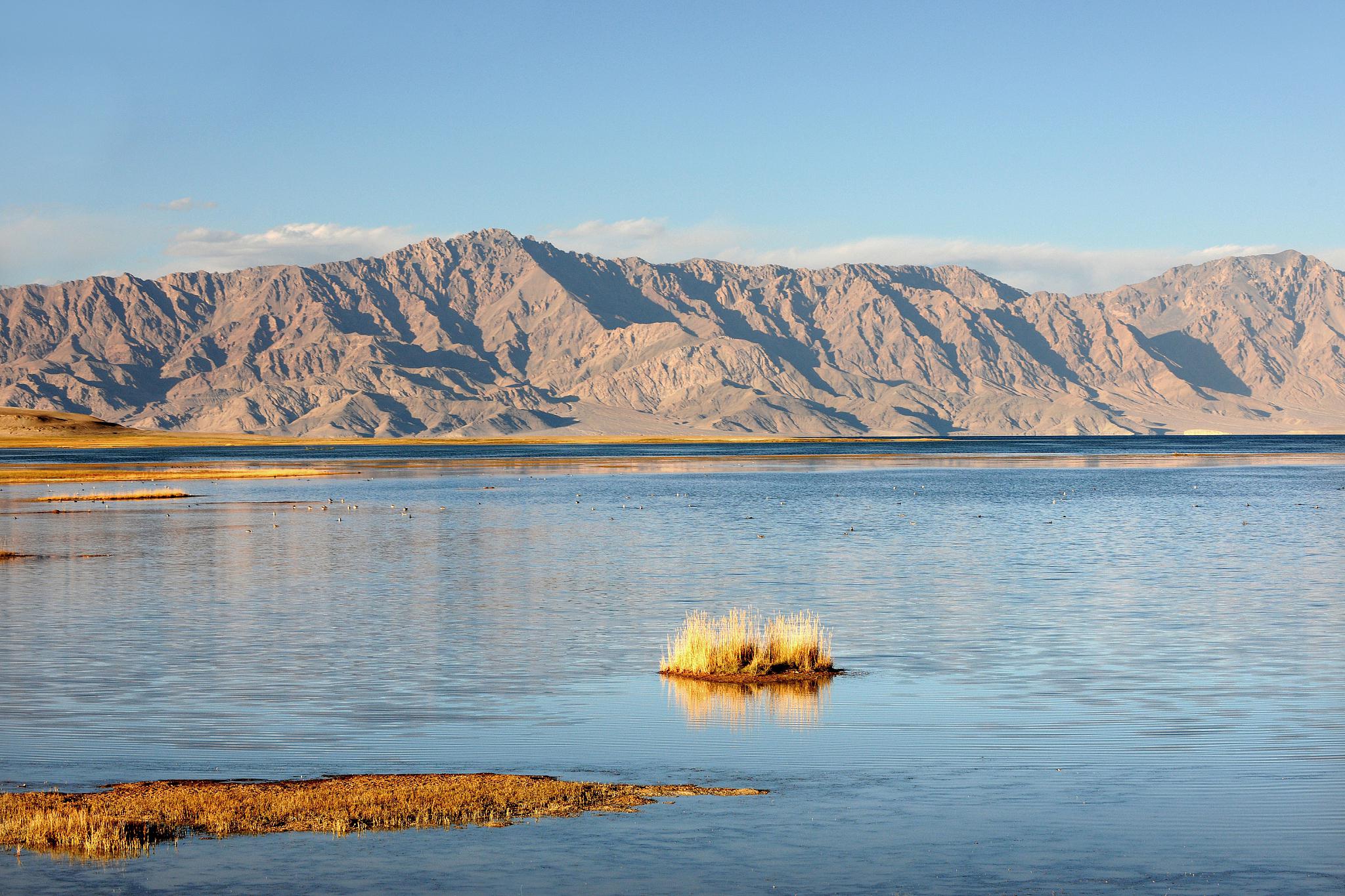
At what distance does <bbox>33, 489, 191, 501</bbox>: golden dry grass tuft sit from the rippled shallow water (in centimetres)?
3028

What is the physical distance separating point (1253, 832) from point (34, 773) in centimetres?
1379

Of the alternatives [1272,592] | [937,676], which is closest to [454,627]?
[937,676]

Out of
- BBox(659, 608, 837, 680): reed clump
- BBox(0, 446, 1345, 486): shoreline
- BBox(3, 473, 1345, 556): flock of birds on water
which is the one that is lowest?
BBox(0, 446, 1345, 486): shoreline

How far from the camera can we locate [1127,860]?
540 inches

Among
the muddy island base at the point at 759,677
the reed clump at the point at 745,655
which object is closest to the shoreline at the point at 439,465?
the reed clump at the point at 745,655

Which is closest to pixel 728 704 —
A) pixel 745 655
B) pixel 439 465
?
pixel 745 655

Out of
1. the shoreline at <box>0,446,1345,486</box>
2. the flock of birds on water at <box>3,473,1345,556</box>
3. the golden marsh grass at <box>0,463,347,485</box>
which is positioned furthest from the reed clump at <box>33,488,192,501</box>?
the golden marsh grass at <box>0,463,347,485</box>

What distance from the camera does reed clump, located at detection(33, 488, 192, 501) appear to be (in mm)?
85750

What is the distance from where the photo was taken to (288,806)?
15.2m

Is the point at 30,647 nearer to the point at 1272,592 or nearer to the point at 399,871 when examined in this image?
the point at 399,871

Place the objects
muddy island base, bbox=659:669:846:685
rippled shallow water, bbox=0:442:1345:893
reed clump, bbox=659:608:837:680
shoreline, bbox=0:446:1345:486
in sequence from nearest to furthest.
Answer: rippled shallow water, bbox=0:442:1345:893, muddy island base, bbox=659:669:846:685, reed clump, bbox=659:608:837:680, shoreline, bbox=0:446:1345:486

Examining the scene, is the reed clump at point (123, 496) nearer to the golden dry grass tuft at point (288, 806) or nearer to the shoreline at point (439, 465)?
the shoreline at point (439, 465)

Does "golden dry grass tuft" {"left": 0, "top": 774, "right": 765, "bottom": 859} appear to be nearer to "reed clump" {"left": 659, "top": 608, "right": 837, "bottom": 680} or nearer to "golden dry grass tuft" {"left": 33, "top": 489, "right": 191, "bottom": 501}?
"reed clump" {"left": 659, "top": 608, "right": 837, "bottom": 680}

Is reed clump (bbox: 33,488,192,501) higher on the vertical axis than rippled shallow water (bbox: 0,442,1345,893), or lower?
lower
